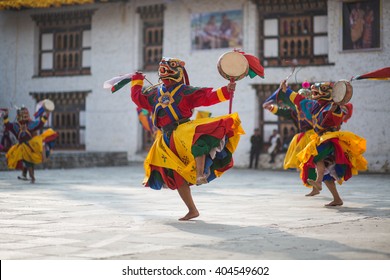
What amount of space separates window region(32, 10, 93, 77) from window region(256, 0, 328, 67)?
266 inches

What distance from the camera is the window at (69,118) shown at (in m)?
27.0

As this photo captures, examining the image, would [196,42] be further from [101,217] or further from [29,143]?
[101,217]

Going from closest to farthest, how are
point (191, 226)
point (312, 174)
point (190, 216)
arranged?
point (191, 226) < point (190, 216) < point (312, 174)

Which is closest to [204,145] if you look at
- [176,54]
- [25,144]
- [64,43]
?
[25,144]

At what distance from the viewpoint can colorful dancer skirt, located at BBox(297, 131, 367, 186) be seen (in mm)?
9828

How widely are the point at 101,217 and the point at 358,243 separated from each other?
3160 mm

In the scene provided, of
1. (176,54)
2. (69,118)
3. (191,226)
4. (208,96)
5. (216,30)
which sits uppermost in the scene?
(216,30)

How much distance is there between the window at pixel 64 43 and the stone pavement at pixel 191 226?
15.1 m

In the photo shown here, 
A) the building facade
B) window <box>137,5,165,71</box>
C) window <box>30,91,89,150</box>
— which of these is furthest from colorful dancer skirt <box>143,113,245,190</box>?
window <box>30,91,89,150</box>

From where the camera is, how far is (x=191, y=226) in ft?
24.2

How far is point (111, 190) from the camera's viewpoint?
12961mm

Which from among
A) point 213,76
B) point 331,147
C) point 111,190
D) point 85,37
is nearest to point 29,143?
point 111,190

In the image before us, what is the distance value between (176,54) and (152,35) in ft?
4.44

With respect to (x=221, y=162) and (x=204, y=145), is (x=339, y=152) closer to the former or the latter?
(x=221, y=162)
